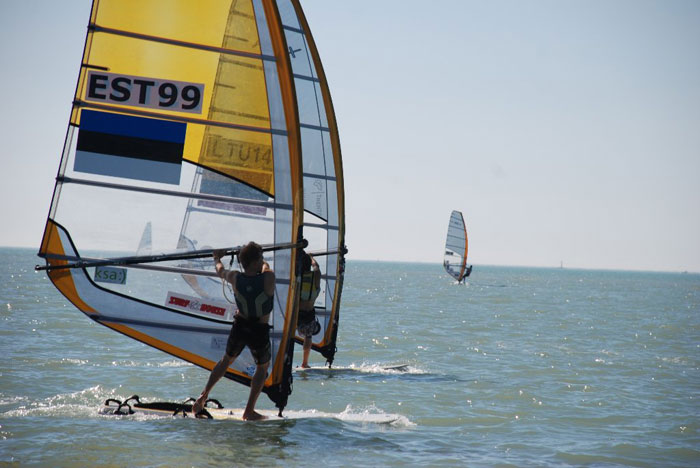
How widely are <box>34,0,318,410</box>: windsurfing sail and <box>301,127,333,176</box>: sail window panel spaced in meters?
3.82

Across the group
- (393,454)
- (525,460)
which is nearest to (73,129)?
(393,454)

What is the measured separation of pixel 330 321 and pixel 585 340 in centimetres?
906

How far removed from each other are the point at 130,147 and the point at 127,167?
16cm

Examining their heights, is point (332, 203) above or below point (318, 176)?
below

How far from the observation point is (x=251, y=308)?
20.5 feet

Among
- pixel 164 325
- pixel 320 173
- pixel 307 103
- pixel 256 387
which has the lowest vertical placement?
pixel 256 387

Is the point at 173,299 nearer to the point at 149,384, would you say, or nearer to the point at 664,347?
the point at 149,384

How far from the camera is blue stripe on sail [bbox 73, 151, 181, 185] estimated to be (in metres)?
6.28

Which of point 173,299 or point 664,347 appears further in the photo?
point 664,347

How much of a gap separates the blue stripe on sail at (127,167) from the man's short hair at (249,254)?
2.75ft

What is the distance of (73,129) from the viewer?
20.6 ft

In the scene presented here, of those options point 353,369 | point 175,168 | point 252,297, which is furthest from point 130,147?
point 353,369

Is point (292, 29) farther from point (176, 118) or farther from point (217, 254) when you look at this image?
point (217, 254)

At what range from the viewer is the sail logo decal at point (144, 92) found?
6316 mm
